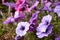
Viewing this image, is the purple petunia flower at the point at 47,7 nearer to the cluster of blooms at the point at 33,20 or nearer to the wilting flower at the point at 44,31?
the cluster of blooms at the point at 33,20

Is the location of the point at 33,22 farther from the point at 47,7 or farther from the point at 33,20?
the point at 47,7

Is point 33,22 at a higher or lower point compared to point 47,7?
lower

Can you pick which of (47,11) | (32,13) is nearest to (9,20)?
(32,13)

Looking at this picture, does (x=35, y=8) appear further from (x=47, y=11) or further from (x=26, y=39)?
(x=26, y=39)

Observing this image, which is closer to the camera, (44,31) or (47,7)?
(44,31)

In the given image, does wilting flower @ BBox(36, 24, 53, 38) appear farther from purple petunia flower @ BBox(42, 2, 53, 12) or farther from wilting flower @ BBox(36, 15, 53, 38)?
purple petunia flower @ BBox(42, 2, 53, 12)

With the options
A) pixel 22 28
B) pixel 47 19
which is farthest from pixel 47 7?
pixel 22 28
